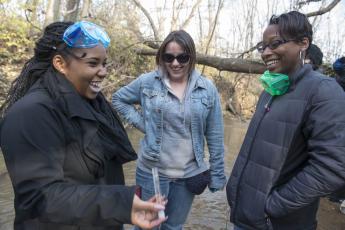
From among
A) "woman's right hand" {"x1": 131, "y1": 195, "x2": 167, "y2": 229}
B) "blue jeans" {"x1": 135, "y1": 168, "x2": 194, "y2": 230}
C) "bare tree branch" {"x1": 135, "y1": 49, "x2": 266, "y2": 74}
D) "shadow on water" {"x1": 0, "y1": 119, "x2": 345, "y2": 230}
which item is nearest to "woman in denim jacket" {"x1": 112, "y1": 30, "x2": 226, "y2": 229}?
"blue jeans" {"x1": 135, "y1": 168, "x2": 194, "y2": 230}

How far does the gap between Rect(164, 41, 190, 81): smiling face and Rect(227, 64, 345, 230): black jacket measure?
783mm

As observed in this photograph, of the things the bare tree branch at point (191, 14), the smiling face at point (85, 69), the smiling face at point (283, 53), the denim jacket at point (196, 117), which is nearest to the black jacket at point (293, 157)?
the smiling face at point (283, 53)

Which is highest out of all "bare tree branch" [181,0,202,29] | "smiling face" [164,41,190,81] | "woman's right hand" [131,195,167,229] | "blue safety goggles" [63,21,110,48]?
"bare tree branch" [181,0,202,29]

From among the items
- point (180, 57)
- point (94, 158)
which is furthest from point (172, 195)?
point (94, 158)

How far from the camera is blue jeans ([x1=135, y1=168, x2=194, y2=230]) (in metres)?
2.86

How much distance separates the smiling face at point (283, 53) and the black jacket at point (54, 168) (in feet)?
4.25

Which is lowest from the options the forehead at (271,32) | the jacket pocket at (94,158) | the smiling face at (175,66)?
the jacket pocket at (94,158)

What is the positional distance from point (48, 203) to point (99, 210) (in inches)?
8.0

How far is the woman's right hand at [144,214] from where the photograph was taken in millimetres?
1409

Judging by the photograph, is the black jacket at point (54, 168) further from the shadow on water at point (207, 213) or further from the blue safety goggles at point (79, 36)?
the shadow on water at point (207, 213)

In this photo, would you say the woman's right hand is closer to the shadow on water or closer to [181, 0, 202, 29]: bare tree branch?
the shadow on water

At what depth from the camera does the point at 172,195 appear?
9.51 feet

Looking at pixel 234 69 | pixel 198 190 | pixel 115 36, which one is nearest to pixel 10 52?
pixel 115 36

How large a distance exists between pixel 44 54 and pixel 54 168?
631 mm
